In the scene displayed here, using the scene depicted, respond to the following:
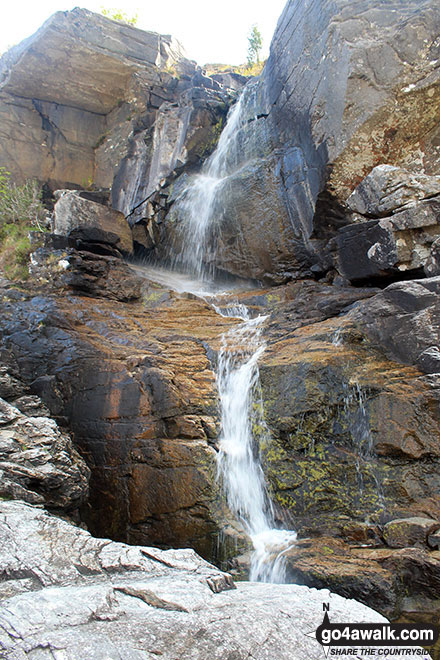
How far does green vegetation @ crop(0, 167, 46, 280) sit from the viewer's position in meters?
15.1

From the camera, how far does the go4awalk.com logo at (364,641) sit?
125 inches

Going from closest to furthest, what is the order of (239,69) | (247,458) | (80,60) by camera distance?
(247,458) → (80,60) → (239,69)

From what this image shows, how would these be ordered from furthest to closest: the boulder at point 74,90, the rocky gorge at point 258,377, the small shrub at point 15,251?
the boulder at point 74,90 → the small shrub at point 15,251 → the rocky gorge at point 258,377

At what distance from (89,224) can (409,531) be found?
436 inches

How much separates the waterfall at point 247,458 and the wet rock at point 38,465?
7.00 feet

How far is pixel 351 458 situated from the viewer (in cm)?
618

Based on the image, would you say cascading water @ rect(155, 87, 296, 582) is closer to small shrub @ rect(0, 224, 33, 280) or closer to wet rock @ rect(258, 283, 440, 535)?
wet rock @ rect(258, 283, 440, 535)

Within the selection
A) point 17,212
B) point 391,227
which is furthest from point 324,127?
point 17,212

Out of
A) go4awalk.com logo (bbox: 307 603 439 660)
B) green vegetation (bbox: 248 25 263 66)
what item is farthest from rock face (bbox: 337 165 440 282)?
green vegetation (bbox: 248 25 263 66)

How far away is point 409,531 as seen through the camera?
521 cm

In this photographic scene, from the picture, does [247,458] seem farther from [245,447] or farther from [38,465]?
[38,465]

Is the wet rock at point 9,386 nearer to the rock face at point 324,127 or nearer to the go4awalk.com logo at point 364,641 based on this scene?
the go4awalk.com logo at point 364,641

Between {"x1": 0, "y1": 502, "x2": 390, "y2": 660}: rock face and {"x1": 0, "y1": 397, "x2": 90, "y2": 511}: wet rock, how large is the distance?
0.69 m

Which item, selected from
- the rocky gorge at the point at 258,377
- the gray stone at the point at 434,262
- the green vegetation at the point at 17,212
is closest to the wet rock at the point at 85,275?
the rocky gorge at the point at 258,377
